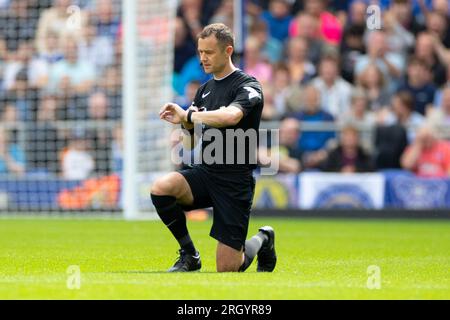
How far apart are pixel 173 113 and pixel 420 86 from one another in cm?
1322

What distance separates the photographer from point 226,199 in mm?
9805

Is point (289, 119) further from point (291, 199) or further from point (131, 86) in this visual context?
point (131, 86)

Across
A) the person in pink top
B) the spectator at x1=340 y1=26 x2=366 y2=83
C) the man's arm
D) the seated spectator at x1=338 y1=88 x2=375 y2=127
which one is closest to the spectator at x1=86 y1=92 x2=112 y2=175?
the person in pink top

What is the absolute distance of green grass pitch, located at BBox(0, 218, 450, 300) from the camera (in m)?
7.91

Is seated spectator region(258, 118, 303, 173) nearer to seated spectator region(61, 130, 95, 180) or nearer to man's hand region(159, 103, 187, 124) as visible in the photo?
seated spectator region(61, 130, 95, 180)

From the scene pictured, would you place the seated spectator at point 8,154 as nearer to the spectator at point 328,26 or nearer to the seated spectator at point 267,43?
the seated spectator at point 267,43

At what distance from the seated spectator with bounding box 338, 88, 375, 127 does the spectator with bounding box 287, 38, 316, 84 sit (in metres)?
1.03

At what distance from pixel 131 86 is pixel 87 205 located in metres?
2.80

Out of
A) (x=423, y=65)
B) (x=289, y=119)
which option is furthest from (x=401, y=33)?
(x=289, y=119)

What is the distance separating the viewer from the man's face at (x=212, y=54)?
9.69 meters

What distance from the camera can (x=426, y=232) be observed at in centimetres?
1675

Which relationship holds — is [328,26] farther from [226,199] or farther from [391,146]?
[226,199]

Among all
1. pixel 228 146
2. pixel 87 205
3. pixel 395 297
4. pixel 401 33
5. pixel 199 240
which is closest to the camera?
pixel 395 297

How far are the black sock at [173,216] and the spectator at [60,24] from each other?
1260 centimetres
